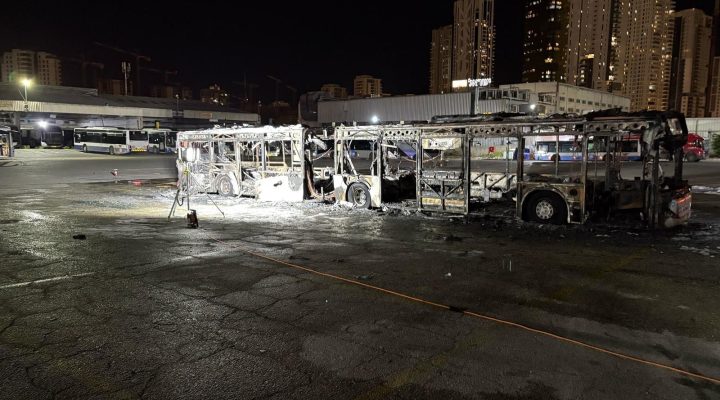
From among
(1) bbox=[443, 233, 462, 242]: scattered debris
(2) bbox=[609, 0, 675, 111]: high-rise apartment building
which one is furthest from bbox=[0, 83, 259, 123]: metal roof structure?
(2) bbox=[609, 0, 675, 111]: high-rise apartment building

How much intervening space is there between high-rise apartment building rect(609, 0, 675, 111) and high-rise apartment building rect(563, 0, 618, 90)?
7.19 metres

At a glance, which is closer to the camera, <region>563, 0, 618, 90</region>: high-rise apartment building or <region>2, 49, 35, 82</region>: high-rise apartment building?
<region>563, 0, 618, 90</region>: high-rise apartment building

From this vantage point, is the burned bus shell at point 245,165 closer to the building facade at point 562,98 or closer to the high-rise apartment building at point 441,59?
the building facade at point 562,98

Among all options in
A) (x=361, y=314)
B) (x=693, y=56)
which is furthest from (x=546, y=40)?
(x=361, y=314)

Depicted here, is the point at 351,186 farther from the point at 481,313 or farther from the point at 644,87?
the point at 644,87

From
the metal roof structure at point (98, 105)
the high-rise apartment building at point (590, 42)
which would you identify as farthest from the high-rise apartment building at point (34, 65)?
the high-rise apartment building at point (590, 42)

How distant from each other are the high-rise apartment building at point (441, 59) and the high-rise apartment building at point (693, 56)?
74883mm

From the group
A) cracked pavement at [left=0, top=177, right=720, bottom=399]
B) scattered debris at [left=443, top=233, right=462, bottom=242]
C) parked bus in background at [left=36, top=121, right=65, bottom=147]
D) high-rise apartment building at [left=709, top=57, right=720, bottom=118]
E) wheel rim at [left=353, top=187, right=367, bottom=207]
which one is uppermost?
high-rise apartment building at [left=709, top=57, right=720, bottom=118]

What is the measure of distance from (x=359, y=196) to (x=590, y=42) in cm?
14827

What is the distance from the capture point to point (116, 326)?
548cm

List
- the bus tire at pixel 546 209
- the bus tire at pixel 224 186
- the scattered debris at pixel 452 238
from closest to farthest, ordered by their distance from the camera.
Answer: the scattered debris at pixel 452 238 < the bus tire at pixel 546 209 < the bus tire at pixel 224 186

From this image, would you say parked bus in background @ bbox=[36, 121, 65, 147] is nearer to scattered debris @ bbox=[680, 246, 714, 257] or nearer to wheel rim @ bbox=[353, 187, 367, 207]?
wheel rim @ bbox=[353, 187, 367, 207]

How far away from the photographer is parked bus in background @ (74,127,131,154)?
5119 cm

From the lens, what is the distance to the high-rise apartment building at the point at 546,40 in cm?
15288
